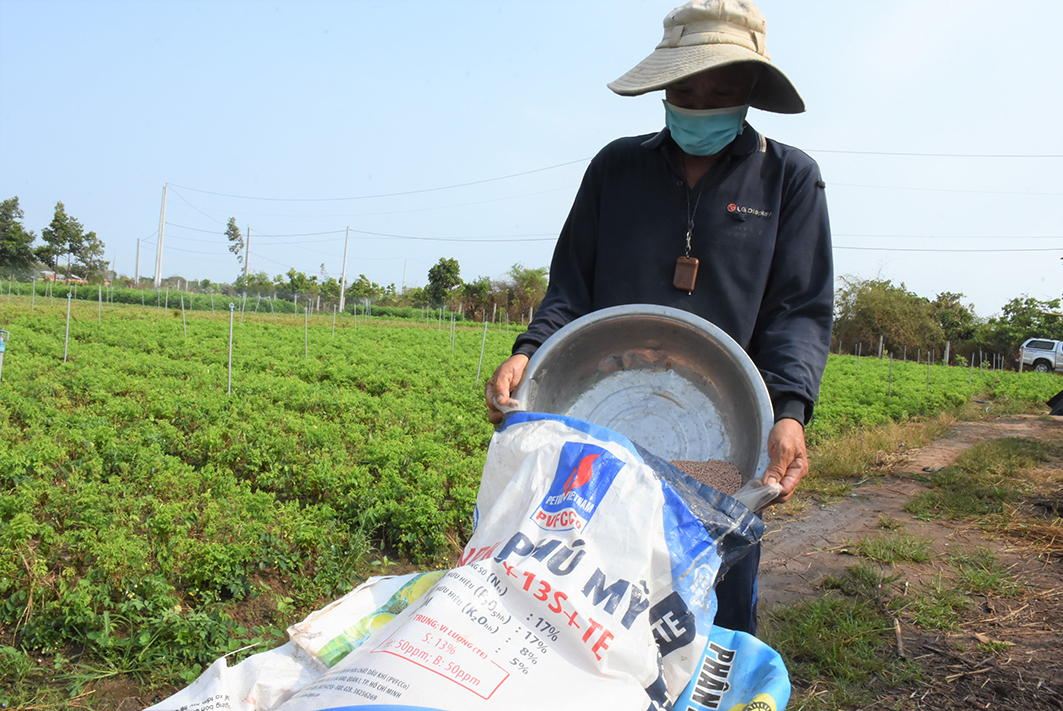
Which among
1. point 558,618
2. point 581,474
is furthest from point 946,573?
point 558,618

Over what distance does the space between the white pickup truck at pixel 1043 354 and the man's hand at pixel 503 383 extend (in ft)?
129

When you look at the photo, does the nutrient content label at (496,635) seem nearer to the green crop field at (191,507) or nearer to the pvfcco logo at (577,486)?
the pvfcco logo at (577,486)

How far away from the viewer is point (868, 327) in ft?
169

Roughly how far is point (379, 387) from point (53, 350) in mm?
5450

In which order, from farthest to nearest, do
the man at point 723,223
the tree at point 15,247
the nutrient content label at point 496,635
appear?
the tree at point 15,247
the man at point 723,223
the nutrient content label at point 496,635

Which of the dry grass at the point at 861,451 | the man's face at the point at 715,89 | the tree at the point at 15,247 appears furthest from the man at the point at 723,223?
the tree at the point at 15,247

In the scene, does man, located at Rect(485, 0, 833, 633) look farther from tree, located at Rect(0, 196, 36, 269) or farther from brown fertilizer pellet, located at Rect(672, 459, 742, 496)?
tree, located at Rect(0, 196, 36, 269)

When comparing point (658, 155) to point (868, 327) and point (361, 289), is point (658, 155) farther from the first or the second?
point (361, 289)

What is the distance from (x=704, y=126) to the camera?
5.88ft

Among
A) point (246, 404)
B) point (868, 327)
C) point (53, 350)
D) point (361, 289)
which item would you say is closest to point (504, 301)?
point (361, 289)

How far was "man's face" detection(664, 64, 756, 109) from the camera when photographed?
1727 mm

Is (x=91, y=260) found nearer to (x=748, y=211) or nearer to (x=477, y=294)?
(x=477, y=294)

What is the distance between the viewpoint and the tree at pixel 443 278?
54.8 metres

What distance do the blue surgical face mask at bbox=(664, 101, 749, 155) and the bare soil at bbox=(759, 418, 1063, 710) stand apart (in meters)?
2.09
